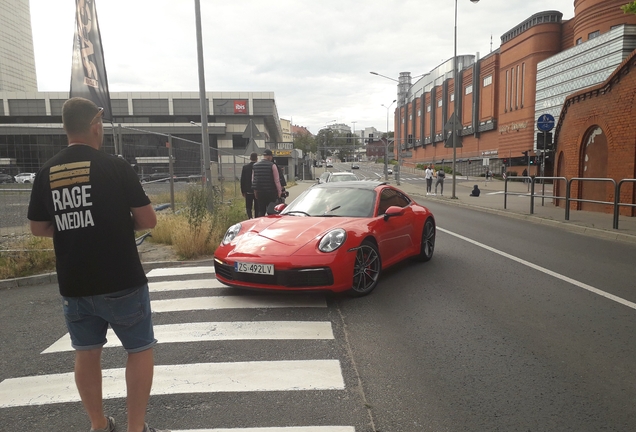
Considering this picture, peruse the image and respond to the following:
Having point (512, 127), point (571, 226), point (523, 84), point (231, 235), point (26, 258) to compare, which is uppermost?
point (523, 84)

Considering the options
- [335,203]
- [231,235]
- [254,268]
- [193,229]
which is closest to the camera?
[254,268]

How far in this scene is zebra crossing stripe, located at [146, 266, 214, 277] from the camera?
7301mm

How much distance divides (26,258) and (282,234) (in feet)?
14.7

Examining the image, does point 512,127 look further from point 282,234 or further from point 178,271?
point 282,234

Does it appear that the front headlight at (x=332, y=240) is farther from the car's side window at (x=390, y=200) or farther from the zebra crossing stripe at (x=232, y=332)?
the car's side window at (x=390, y=200)

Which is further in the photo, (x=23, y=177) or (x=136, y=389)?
(x=23, y=177)

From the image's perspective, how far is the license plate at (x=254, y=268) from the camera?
207 inches

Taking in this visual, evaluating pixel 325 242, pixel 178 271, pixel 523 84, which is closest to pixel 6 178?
pixel 178 271

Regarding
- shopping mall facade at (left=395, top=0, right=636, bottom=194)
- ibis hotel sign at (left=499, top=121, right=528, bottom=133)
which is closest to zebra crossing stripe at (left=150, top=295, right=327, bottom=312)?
shopping mall facade at (left=395, top=0, right=636, bottom=194)

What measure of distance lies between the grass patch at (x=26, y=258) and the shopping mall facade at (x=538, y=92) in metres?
14.7

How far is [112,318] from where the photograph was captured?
2.51 metres

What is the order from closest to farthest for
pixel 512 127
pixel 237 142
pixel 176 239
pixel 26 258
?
pixel 26 258
pixel 176 239
pixel 512 127
pixel 237 142

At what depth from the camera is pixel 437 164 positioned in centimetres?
8300

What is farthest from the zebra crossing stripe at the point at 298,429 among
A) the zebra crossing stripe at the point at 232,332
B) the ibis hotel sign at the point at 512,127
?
the ibis hotel sign at the point at 512,127
